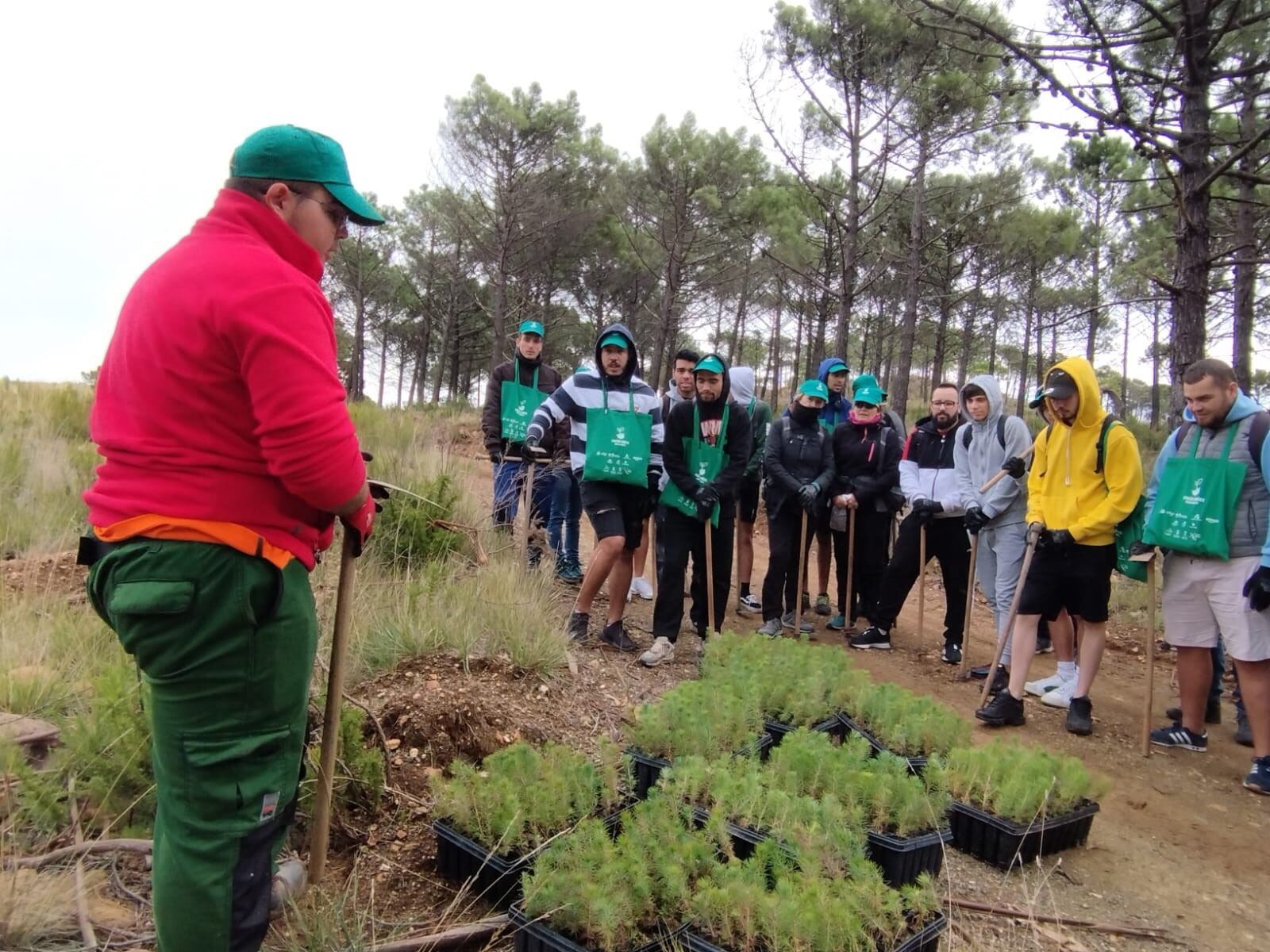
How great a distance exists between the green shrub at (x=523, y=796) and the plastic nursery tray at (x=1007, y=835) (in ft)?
4.60

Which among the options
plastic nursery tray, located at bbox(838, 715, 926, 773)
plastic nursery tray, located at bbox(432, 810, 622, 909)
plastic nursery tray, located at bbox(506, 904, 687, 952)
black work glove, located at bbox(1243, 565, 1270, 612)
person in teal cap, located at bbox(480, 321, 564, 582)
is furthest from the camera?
person in teal cap, located at bbox(480, 321, 564, 582)

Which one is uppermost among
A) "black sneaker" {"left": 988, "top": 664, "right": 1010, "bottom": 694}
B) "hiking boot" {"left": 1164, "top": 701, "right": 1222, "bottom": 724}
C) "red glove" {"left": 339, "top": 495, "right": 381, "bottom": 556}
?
"red glove" {"left": 339, "top": 495, "right": 381, "bottom": 556}

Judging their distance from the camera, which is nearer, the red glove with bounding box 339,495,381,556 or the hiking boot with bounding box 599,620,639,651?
the red glove with bounding box 339,495,381,556

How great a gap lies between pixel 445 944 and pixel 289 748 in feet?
2.80

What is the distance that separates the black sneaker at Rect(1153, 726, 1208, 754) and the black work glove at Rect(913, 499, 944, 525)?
1994 millimetres

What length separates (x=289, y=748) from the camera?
76.5 inches

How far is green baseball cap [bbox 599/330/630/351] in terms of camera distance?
531 cm

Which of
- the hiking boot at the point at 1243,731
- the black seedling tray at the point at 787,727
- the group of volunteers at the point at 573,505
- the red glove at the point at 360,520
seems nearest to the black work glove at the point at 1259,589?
the group of volunteers at the point at 573,505

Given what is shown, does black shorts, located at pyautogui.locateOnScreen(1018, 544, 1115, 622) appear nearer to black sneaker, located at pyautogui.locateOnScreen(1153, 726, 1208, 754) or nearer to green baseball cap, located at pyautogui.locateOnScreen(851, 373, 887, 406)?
black sneaker, located at pyautogui.locateOnScreen(1153, 726, 1208, 754)

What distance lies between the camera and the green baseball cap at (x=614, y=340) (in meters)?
5.31

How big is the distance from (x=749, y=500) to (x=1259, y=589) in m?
3.72

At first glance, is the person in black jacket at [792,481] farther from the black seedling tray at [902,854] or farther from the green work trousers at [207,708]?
the green work trousers at [207,708]

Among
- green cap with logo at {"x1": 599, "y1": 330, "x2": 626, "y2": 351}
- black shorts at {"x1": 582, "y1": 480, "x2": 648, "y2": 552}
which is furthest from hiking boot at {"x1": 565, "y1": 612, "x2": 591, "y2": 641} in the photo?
green cap with logo at {"x1": 599, "y1": 330, "x2": 626, "y2": 351}

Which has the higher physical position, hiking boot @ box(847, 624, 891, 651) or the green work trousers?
the green work trousers
